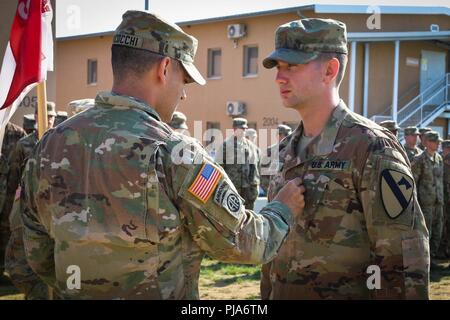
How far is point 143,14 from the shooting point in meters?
2.50

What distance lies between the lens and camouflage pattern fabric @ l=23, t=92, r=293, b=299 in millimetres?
2299

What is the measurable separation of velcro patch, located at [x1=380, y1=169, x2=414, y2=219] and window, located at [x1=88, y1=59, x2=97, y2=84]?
25.9 m

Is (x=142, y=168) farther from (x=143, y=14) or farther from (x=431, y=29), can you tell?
(x=431, y=29)

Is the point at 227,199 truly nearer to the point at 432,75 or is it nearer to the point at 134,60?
the point at 134,60

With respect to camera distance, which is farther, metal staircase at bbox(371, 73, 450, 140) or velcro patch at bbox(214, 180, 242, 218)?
metal staircase at bbox(371, 73, 450, 140)

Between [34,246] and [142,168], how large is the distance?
2.38ft

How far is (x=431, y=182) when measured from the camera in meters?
10.3

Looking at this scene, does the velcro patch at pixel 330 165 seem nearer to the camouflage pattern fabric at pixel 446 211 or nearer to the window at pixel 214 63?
the camouflage pattern fabric at pixel 446 211

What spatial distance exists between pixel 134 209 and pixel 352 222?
3.55ft

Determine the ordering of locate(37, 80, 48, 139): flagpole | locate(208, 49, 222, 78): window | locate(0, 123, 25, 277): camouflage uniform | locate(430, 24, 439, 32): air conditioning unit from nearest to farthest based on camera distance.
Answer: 1. locate(37, 80, 48, 139): flagpole
2. locate(0, 123, 25, 277): camouflage uniform
3. locate(430, 24, 439, 32): air conditioning unit
4. locate(208, 49, 222, 78): window

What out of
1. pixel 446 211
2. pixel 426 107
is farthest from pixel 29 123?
pixel 426 107

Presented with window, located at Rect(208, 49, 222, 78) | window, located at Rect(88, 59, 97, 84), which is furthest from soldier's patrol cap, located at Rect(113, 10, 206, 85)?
window, located at Rect(88, 59, 97, 84)

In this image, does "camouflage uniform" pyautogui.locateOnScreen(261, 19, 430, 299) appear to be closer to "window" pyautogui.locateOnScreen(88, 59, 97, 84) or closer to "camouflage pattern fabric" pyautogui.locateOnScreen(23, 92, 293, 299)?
"camouflage pattern fabric" pyautogui.locateOnScreen(23, 92, 293, 299)

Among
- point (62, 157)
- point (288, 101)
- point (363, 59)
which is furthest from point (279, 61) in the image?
point (363, 59)
